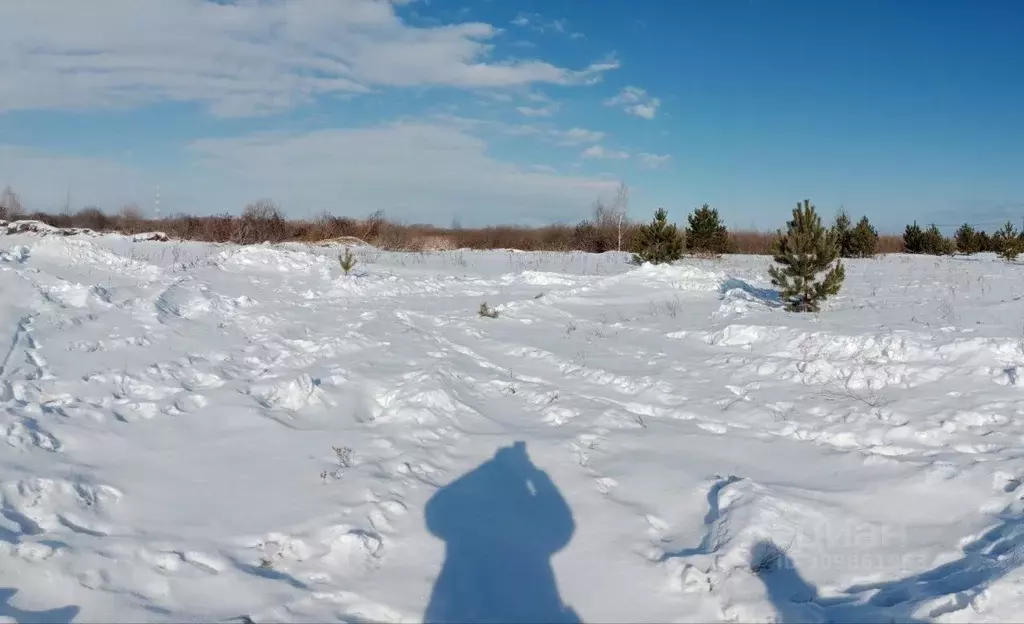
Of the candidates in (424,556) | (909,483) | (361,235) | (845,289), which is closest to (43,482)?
(424,556)

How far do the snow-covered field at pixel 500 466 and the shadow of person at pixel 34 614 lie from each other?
0.02 metres

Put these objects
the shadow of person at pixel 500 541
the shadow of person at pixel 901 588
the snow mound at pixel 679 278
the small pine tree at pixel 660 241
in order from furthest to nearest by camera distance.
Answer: the small pine tree at pixel 660 241
the snow mound at pixel 679 278
the shadow of person at pixel 500 541
the shadow of person at pixel 901 588

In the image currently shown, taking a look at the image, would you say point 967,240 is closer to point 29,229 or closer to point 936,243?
point 936,243

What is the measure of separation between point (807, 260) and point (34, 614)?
34.1 ft

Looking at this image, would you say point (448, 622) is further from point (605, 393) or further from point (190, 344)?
point (190, 344)

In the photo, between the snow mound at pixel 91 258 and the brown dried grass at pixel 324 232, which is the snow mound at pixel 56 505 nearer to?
the snow mound at pixel 91 258

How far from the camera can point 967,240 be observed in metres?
31.6

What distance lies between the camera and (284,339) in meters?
8.66

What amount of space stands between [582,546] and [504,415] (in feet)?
7.65

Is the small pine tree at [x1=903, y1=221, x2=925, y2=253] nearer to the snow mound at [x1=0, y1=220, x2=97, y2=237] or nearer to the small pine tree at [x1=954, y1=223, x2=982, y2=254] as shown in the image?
the small pine tree at [x1=954, y1=223, x2=982, y2=254]

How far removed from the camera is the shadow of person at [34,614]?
3127 millimetres

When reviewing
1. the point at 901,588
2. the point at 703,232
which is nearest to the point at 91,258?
the point at 901,588

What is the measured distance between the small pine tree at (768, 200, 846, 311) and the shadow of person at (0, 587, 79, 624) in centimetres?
990

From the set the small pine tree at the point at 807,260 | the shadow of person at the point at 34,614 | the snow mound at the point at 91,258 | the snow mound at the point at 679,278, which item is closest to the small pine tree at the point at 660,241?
the snow mound at the point at 679,278
